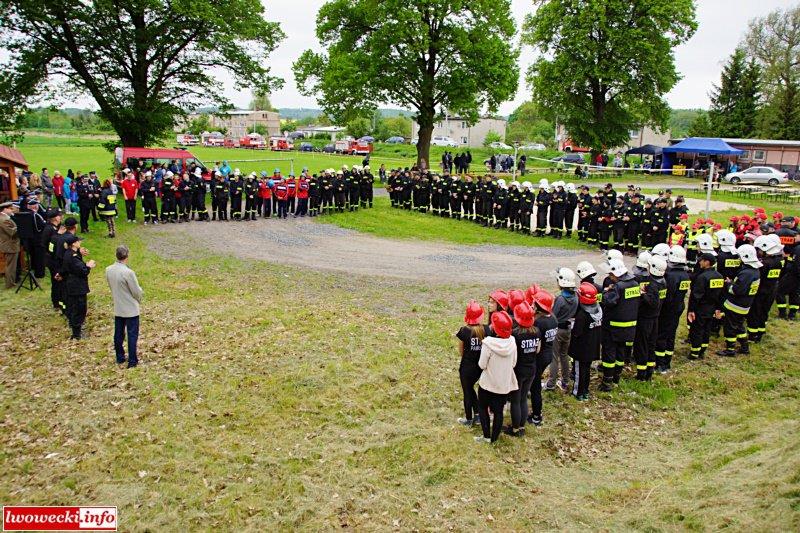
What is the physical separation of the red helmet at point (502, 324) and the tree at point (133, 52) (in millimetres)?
23252

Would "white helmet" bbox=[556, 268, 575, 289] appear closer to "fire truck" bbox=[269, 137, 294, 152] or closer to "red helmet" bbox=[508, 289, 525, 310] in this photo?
"red helmet" bbox=[508, 289, 525, 310]

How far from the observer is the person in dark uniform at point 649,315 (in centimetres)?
878

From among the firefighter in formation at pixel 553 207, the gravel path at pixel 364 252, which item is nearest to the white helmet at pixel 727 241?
the firefighter in formation at pixel 553 207

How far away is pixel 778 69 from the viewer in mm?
52156

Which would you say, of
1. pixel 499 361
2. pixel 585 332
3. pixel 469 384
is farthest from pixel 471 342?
pixel 585 332

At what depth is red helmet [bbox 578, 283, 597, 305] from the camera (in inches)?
314

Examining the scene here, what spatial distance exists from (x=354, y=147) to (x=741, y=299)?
52246 millimetres

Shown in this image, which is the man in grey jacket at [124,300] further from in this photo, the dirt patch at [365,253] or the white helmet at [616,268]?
the white helmet at [616,268]

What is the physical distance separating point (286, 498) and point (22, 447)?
3610 mm

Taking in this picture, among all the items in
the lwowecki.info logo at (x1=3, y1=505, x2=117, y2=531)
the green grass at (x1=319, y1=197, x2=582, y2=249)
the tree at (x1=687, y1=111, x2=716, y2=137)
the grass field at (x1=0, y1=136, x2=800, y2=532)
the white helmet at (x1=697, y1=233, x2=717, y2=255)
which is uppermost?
the tree at (x1=687, y1=111, x2=716, y2=137)

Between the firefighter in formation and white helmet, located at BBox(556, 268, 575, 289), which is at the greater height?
the firefighter in formation

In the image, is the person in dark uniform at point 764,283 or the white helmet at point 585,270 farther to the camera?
the person in dark uniform at point 764,283

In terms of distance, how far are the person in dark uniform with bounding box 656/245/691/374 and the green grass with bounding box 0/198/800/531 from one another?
40cm

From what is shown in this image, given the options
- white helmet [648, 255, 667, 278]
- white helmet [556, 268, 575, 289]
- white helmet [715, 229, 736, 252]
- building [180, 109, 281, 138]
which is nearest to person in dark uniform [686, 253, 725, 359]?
white helmet [715, 229, 736, 252]
